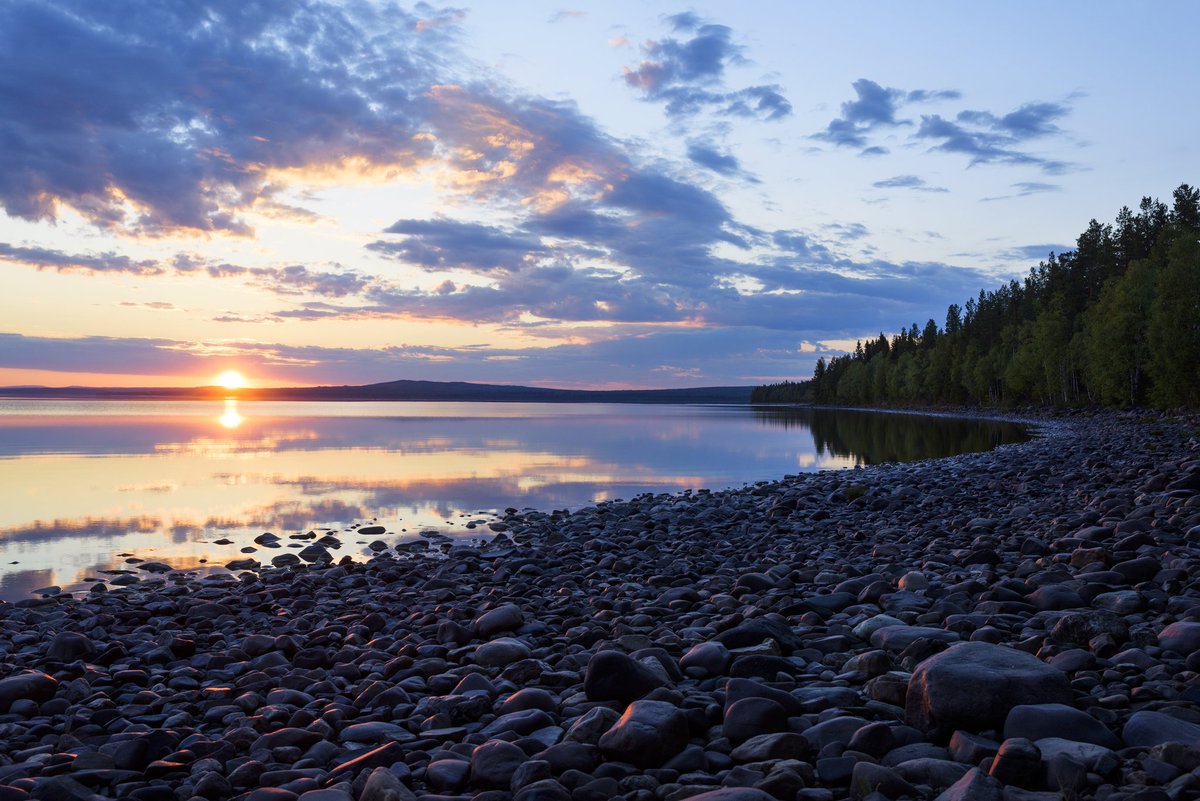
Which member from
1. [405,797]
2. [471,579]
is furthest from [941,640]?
[471,579]

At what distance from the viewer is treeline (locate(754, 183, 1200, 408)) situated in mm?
53812

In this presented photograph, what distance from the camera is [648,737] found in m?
4.90

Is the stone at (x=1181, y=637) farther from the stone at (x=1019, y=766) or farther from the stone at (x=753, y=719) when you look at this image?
the stone at (x=753, y=719)

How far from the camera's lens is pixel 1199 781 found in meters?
3.73

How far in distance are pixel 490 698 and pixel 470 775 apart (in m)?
1.45

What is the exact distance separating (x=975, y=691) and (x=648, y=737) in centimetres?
208

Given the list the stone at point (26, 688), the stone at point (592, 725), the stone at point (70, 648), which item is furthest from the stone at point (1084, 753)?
the stone at point (70, 648)

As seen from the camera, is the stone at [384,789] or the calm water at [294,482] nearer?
the stone at [384,789]

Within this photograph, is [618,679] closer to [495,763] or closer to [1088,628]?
[495,763]

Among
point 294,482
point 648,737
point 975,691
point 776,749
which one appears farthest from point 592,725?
point 294,482

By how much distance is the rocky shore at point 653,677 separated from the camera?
4.52 meters

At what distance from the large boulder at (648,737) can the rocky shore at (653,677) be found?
0.05ft

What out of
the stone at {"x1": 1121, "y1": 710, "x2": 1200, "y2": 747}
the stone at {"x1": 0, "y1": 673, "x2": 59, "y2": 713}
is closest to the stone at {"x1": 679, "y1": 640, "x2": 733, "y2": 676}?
the stone at {"x1": 1121, "y1": 710, "x2": 1200, "y2": 747}

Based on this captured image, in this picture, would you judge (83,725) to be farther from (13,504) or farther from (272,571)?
(13,504)
